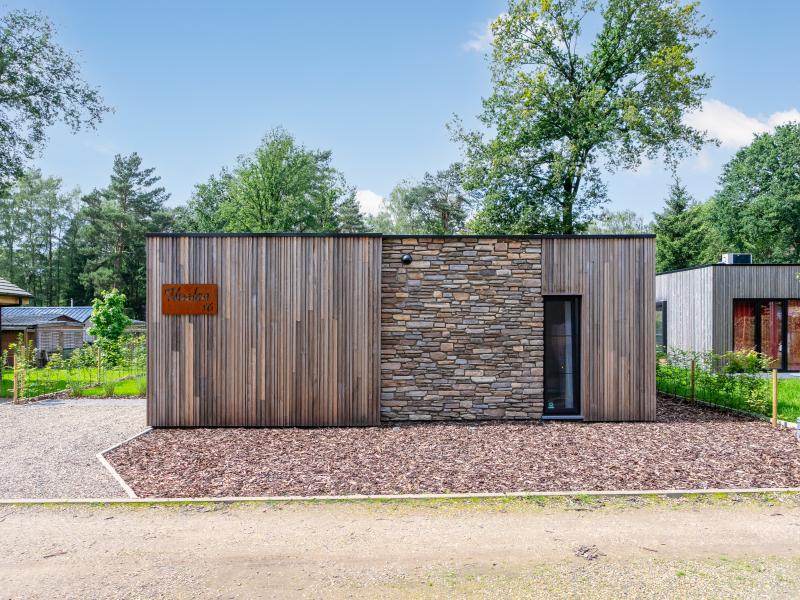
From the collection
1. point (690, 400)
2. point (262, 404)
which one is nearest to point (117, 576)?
point (262, 404)

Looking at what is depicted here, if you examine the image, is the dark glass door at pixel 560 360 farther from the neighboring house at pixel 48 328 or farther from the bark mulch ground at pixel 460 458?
the neighboring house at pixel 48 328

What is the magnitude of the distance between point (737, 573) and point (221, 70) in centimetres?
1861

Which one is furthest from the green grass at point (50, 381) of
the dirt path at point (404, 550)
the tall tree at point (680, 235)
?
the tall tree at point (680, 235)

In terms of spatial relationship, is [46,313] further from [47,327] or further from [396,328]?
[396,328]

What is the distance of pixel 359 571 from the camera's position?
3.82 meters

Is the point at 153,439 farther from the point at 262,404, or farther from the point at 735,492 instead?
the point at 735,492

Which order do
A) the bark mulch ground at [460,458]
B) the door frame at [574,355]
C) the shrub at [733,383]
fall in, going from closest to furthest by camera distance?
1. the bark mulch ground at [460,458]
2. the door frame at [574,355]
3. the shrub at [733,383]

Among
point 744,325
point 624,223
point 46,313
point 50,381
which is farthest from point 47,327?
point 624,223

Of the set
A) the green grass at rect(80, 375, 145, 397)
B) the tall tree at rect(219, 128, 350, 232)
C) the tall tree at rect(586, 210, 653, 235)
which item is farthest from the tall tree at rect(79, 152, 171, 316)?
the tall tree at rect(586, 210, 653, 235)

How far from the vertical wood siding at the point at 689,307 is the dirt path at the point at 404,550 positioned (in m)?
12.1

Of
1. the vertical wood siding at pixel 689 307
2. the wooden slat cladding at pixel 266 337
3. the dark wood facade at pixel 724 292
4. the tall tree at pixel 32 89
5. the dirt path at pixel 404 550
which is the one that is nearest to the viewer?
the dirt path at pixel 404 550

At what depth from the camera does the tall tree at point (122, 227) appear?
37.7 m

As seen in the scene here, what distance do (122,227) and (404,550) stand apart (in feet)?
130

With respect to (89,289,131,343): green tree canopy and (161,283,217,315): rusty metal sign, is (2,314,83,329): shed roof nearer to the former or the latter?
(89,289,131,343): green tree canopy
